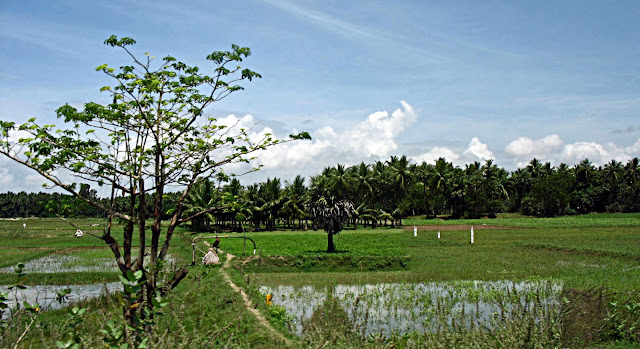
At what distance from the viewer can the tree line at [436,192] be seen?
55.4 metres

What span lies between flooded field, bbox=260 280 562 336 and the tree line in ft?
109

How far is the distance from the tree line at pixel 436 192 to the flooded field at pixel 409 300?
109 feet

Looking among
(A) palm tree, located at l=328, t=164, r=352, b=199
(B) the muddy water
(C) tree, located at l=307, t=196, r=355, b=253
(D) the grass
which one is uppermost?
(A) palm tree, located at l=328, t=164, r=352, b=199

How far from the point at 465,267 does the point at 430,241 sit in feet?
43.2

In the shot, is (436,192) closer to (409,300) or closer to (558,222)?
(558,222)

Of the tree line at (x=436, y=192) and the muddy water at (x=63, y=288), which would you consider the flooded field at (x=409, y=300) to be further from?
the tree line at (x=436, y=192)

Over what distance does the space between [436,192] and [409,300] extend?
212 ft

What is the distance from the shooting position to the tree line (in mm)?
55406

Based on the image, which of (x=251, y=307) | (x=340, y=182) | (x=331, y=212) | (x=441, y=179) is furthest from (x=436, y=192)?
(x=251, y=307)

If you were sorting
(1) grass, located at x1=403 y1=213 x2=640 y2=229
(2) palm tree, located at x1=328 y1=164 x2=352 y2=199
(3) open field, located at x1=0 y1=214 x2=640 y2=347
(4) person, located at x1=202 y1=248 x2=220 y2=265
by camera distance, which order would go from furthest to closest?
1. (2) palm tree, located at x1=328 y1=164 x2=352 y2=199
2. (1) grass, located at x1=403 y1=213 x2=640 y2=229
3. (4) person, located at x1=202 y1=248 x2=220 y2=265
4. (3) open field, located at x1=0 y1=214 x2=640 y2=347

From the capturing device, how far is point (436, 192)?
76812 mm

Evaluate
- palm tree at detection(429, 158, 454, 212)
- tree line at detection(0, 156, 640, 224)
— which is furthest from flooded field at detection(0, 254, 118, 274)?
palm tree at detection(429, 158, 454, 212)

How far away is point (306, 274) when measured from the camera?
20.4 meters

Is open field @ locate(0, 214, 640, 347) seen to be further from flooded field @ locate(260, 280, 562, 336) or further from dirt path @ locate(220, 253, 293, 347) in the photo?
dirt path @ locate(220, 253, 293, 347)
